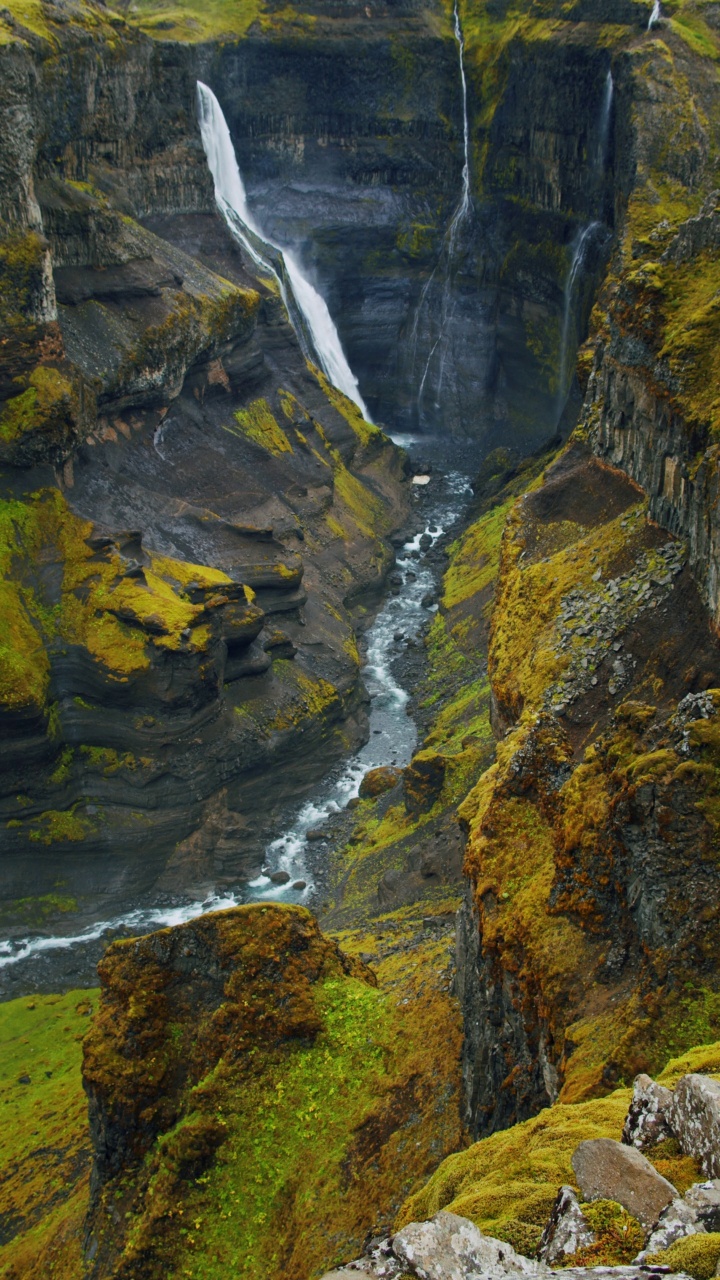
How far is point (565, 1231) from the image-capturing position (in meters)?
9.97

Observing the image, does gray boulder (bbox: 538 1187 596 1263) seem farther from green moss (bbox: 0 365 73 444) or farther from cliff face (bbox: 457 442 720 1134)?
green moss (bbox: 0 365 73 444)

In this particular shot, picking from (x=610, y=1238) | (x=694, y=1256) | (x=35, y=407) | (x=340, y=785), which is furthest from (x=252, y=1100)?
(x=35, y=407)

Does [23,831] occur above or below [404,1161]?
below

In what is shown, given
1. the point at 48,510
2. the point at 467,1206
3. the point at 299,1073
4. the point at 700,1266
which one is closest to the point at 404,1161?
the point at 299,1073

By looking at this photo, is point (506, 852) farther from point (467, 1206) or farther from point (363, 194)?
point (363, 194)

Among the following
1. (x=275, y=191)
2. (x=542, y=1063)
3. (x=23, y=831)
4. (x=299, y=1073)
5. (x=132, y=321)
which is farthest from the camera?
(x=275, y=191)

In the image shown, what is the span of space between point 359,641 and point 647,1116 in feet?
144

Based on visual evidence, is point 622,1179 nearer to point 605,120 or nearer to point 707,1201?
point 707,1201

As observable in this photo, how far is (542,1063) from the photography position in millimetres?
17125

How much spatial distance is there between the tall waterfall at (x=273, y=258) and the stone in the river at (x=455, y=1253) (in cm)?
5807

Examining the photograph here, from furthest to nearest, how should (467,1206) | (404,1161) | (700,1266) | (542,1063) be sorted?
1. (404,1161)
2. (542,1063)
3. (467,1206)
4. (700,1266)

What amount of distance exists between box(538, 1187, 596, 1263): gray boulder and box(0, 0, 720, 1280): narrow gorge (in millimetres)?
39

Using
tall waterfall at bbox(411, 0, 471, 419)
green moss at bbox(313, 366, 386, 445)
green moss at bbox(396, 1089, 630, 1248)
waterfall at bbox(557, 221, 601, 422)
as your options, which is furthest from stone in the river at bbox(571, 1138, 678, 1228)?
tall waterfall at bbox(411, 0, 471, 419)

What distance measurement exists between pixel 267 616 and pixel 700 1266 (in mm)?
40462
